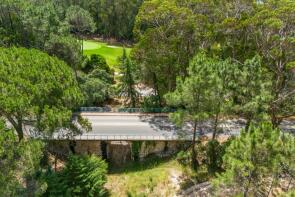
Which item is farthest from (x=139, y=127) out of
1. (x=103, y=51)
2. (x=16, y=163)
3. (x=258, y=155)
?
(x=103, y=51)

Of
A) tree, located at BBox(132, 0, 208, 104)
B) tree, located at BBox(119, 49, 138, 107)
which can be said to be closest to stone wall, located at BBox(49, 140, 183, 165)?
tree, located at BBox(132, 0, 208, 104)

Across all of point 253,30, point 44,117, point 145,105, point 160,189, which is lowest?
point 160,189

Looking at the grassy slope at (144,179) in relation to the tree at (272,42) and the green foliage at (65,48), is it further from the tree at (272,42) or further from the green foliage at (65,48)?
the green foliage at (65,48)

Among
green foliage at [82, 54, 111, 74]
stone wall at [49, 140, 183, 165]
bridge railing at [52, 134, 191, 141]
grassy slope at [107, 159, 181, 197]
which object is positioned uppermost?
green foliage at [82, 54, 111, 74]

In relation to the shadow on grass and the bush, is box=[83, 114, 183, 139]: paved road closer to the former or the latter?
the shadow on grass

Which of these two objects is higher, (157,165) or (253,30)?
(253,30)

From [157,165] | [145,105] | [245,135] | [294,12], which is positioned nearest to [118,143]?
[157,165]

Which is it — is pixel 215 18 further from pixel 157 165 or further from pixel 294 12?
pixel 157 165

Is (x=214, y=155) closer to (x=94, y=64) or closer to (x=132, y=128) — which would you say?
(x=132, y=128)
